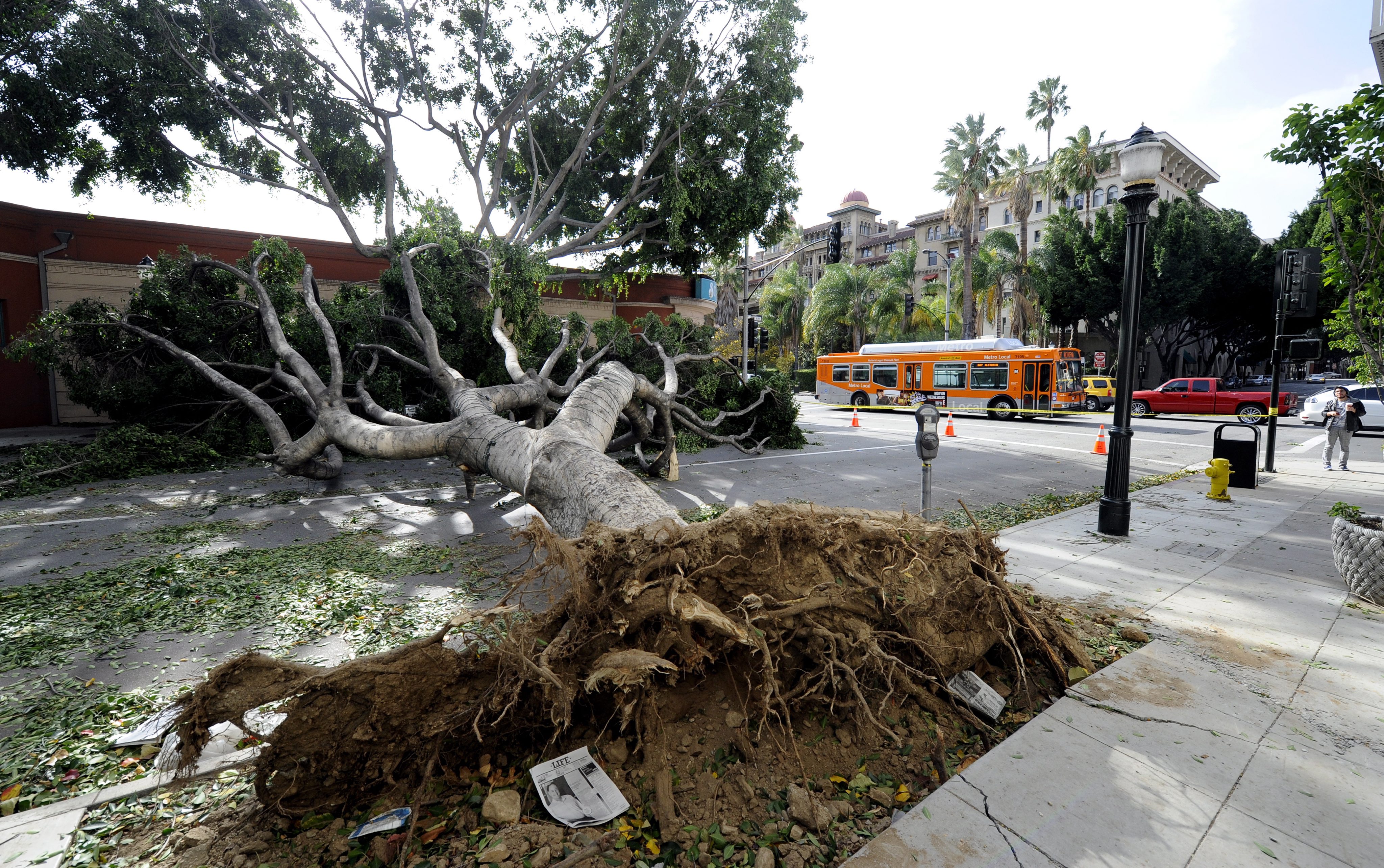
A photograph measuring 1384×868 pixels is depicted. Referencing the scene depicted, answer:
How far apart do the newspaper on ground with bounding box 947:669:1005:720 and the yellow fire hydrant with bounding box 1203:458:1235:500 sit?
7347 millimetres

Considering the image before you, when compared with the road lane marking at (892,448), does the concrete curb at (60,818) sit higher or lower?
higher

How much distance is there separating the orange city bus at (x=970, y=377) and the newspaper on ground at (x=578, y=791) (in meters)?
19.5

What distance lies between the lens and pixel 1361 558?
13.5ft

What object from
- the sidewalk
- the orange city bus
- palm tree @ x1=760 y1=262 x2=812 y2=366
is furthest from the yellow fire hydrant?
palm tree @ x1=760 y1=262 x2=812 y2=366

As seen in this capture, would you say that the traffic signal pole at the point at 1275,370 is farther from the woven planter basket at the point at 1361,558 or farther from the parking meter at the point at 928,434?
the parking meter at the point at 928,434

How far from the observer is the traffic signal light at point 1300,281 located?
8.16 meters

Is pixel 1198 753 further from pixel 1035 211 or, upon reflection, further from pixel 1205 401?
pixel 1035 211

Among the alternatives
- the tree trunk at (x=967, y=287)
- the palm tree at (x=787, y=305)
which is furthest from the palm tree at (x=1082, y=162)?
the palm tree at (x=787, y=305)

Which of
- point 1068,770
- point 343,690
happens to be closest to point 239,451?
point 343,690

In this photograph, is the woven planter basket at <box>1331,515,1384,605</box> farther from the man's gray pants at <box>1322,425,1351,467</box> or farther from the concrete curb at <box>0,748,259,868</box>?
the man's gray pants at <box>1322,425,1351,467</box>

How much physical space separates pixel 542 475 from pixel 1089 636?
3951mm

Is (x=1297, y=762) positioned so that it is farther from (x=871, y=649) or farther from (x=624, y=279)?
(x=624, y=279)

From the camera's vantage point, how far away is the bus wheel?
22141 mm

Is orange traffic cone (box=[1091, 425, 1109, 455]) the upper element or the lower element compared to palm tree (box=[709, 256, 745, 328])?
lower
